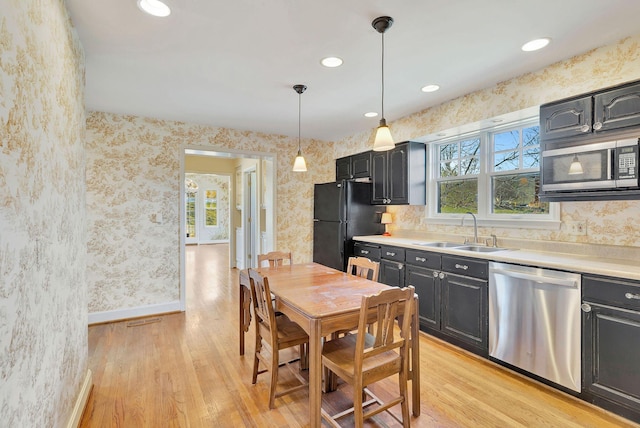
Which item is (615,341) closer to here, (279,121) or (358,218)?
(358,218)

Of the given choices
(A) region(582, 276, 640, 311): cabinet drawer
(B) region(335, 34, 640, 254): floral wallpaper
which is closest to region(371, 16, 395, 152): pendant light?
(B) region(335, 34, 640, 254): floral wallpaper

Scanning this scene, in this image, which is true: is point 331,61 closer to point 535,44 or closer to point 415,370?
point 535,44

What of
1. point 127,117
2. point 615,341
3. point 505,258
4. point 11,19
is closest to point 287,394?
point 505,258

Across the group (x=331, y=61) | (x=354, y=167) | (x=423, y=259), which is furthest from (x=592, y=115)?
(x=354, y=167)

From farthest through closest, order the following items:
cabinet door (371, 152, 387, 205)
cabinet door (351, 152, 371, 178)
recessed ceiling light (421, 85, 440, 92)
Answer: cabinet door (351, 152, 371, 178) < cabinet door (371, 152, 387, 205) < recessed ceiling light (421, 85, 440, 92)

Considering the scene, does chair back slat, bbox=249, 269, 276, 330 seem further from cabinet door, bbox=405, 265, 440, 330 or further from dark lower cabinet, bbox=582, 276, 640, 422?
Result: dark lower cabinet, bbox=582, 276, 640, 422

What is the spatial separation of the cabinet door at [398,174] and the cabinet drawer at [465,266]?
111cm

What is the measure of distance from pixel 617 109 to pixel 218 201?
36.6 ft

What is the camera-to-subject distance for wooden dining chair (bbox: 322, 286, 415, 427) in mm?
1684

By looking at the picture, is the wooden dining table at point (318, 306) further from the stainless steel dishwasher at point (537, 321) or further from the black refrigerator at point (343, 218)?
the black refrigerator at point (343, 218)

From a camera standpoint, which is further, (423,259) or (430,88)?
(423,259)

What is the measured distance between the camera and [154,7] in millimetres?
1868

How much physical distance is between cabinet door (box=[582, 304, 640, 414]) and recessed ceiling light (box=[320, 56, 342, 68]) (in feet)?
8.19

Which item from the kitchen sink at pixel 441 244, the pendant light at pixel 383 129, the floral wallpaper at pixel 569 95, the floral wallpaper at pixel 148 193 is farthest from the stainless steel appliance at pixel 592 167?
the pendant light at pixel 383 129
